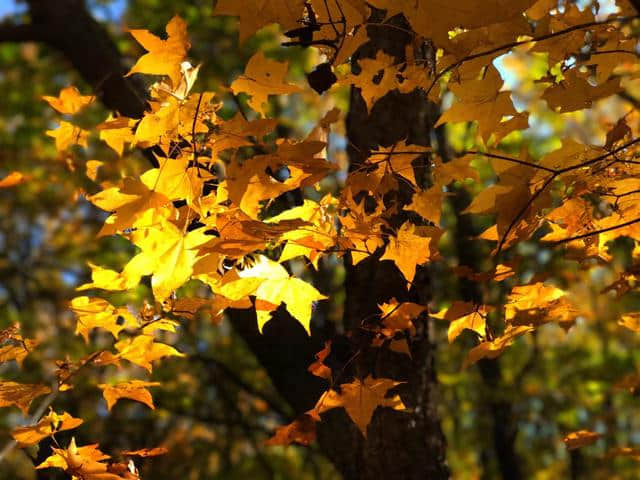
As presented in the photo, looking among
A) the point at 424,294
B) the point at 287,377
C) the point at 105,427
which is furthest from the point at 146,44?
the point at 105,427

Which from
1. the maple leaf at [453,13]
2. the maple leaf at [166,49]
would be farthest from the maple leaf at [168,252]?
the maple leaf at [453,13]

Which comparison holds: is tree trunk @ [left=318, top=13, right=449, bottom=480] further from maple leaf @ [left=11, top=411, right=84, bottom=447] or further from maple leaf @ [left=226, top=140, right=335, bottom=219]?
maple leaf @ [left=11, top=411, right=84, bottom=447]

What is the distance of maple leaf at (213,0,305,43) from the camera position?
718 millimetres

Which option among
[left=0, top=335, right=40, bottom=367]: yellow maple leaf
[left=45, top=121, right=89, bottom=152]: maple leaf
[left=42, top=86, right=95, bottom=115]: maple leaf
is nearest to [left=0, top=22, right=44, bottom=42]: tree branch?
[left=45, top=121, right=89, bottom=152]: maple leaf

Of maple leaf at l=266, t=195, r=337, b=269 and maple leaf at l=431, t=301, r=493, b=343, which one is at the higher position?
maple leaf at l=266, t=195, r=337, b=269

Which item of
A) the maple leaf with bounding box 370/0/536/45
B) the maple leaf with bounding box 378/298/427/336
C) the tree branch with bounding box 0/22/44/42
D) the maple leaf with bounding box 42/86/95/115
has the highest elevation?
the tree branch with bounding box 0/22/44/42

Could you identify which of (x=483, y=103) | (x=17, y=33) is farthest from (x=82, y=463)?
(x=17, y=33)

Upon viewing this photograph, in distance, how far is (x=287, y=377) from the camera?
1.89 metres

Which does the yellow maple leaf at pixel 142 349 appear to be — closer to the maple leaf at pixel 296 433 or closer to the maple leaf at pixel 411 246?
the maple leaf at pixel 296 433

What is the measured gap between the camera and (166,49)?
857 mm

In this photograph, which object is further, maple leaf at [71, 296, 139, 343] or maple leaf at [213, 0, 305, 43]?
maple leaf at [71, 296, 139, 343]

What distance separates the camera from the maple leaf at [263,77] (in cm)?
93

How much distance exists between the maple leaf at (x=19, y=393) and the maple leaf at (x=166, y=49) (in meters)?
0.62

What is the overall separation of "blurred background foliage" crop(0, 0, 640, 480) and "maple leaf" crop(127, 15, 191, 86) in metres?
1.39
